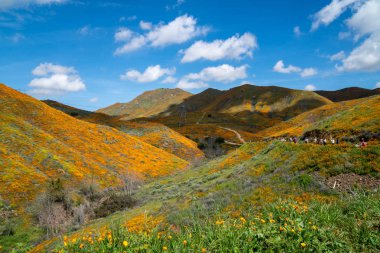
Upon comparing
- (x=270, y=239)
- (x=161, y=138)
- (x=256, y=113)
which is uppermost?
(x=256, y=113)

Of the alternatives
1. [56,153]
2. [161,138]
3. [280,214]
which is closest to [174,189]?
[280,214]

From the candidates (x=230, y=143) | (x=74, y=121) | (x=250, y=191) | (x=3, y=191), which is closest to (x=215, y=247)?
(x=250, y=191)

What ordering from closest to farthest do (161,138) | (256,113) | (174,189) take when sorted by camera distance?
(174,189) < (161,138) < (256,113)

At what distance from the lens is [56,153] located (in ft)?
132

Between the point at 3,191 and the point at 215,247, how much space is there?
3127 centimetres

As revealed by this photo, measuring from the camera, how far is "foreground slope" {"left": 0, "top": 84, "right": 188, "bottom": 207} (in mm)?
31656

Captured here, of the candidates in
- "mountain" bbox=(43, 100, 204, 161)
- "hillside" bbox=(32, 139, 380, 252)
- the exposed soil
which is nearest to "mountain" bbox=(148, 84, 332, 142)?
"mountain" bbox=(43, 100, 204, 161)

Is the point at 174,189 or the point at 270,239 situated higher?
the point at 270,239

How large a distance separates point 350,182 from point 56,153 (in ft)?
134

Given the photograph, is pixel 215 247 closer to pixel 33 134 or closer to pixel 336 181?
pixel 336 181

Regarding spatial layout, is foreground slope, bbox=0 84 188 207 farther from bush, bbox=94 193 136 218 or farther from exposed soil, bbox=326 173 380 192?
exposed soil, bbox=326 173 380 192

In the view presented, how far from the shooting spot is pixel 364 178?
40.7 feet

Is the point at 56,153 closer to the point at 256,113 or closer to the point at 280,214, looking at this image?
the point at 280,214

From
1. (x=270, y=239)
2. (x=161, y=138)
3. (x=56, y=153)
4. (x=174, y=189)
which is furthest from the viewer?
(x=161, y=138)
